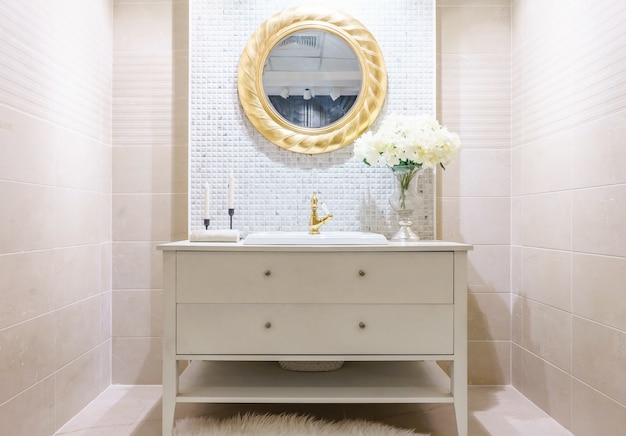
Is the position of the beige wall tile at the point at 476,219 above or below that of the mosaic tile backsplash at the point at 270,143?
below

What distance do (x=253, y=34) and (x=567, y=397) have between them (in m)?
2.01

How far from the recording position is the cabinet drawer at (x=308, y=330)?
1525 mm

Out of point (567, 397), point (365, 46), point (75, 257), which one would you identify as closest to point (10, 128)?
point (75, 257)

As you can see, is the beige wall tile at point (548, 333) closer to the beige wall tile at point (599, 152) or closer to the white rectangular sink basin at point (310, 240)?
the beige wall tile at point (599, 152)

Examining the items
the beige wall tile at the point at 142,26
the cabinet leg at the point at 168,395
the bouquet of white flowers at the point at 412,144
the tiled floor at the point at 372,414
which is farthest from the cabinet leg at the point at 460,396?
the beige wall tile at the point at 142,26

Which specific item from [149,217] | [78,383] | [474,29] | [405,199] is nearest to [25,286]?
[78,383]

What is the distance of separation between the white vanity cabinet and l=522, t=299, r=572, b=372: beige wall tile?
1.45 ft

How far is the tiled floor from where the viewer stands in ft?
5.45

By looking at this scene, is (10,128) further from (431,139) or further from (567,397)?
(567,397)

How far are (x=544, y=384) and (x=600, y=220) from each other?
773mm

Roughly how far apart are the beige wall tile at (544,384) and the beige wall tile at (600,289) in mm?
314

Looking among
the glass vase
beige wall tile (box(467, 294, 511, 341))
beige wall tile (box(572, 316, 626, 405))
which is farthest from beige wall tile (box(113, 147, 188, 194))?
beige wall tile (box(572, 316, 626, 405))

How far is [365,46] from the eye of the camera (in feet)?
6.56

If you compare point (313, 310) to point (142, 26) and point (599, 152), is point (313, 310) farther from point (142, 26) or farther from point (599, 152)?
point (142, 26)
